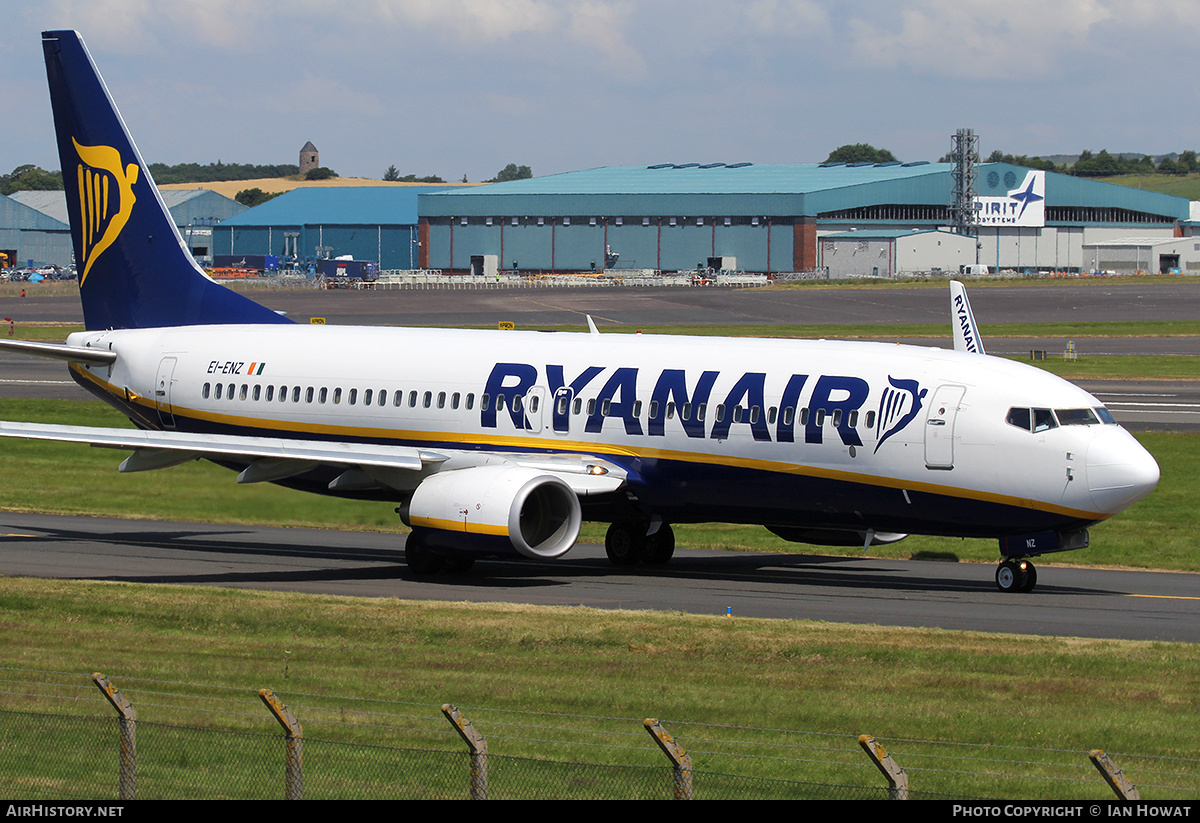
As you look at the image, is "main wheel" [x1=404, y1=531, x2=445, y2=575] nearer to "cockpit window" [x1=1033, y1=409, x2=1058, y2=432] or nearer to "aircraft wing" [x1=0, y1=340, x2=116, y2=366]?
"aircraft wing" [x1=0, y1=340, x2=116, y2=366]

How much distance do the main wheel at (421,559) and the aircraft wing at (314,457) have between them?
149 centimetres

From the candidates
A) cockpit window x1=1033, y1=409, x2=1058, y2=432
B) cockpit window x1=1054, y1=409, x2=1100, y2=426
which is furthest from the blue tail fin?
cockpit window x1=1054, y1=409, x2=1100, y2=426

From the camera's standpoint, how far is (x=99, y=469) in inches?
1821

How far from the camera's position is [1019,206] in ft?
630

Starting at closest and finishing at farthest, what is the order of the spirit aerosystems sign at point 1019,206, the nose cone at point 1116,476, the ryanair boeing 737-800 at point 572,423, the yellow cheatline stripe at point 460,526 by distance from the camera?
the nose cone at point 1116,476 → the ryanair boeing 737-800 at point 572,423 → the yellow cheatline stripe at point 460,526 → the spirit aerosystems sign at point 1019,206

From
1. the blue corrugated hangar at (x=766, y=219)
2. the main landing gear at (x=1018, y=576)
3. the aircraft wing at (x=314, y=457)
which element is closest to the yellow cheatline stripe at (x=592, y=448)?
the aircraft wing at (x=314, y=457)

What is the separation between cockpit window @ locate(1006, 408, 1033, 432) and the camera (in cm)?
2825

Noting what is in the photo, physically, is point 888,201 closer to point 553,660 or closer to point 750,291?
point 750,291

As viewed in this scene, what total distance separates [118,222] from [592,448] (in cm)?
1477

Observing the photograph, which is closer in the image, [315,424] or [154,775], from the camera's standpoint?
[154,775]

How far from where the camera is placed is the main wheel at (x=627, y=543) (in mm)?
34281

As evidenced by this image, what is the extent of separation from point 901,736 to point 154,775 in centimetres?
802

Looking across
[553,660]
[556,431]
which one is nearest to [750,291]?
[556,431]

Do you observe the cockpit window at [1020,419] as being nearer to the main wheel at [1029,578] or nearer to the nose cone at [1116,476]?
the nose cone at [1116,476]
